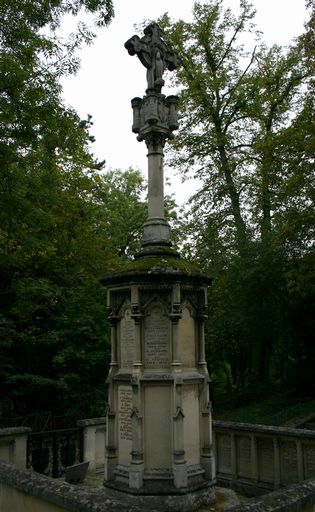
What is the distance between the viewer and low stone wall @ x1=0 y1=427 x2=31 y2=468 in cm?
852

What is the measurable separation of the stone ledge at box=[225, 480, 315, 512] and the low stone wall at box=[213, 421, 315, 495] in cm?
302

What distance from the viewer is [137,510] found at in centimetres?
397

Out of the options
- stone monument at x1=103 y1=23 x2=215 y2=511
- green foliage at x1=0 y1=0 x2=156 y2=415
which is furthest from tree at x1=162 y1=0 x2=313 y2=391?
stone monument at x1=103 y1=23 x2=215 y2=511

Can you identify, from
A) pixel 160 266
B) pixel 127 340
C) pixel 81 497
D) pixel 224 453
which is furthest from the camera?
pixel 224 453

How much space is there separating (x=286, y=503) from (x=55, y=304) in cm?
1302

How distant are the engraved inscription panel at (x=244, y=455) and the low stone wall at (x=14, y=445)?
3.95 metres

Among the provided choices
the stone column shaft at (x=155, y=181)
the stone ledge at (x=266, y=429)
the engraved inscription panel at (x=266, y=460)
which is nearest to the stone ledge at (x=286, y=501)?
the stone ledge at (x=266, y=429)

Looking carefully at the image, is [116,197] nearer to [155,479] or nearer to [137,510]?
[155,479]

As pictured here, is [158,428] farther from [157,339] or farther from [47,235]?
[47,235]

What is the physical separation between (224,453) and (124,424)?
2790mm

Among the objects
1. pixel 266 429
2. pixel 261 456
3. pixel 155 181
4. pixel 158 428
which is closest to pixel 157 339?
pixel 158 428

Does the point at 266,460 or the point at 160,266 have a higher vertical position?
the point at 160,266

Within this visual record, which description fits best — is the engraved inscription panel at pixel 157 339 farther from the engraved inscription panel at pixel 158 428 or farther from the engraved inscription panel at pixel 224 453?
the engraved inscription panel at pixel 224 453

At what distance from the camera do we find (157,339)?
22.8 feet
